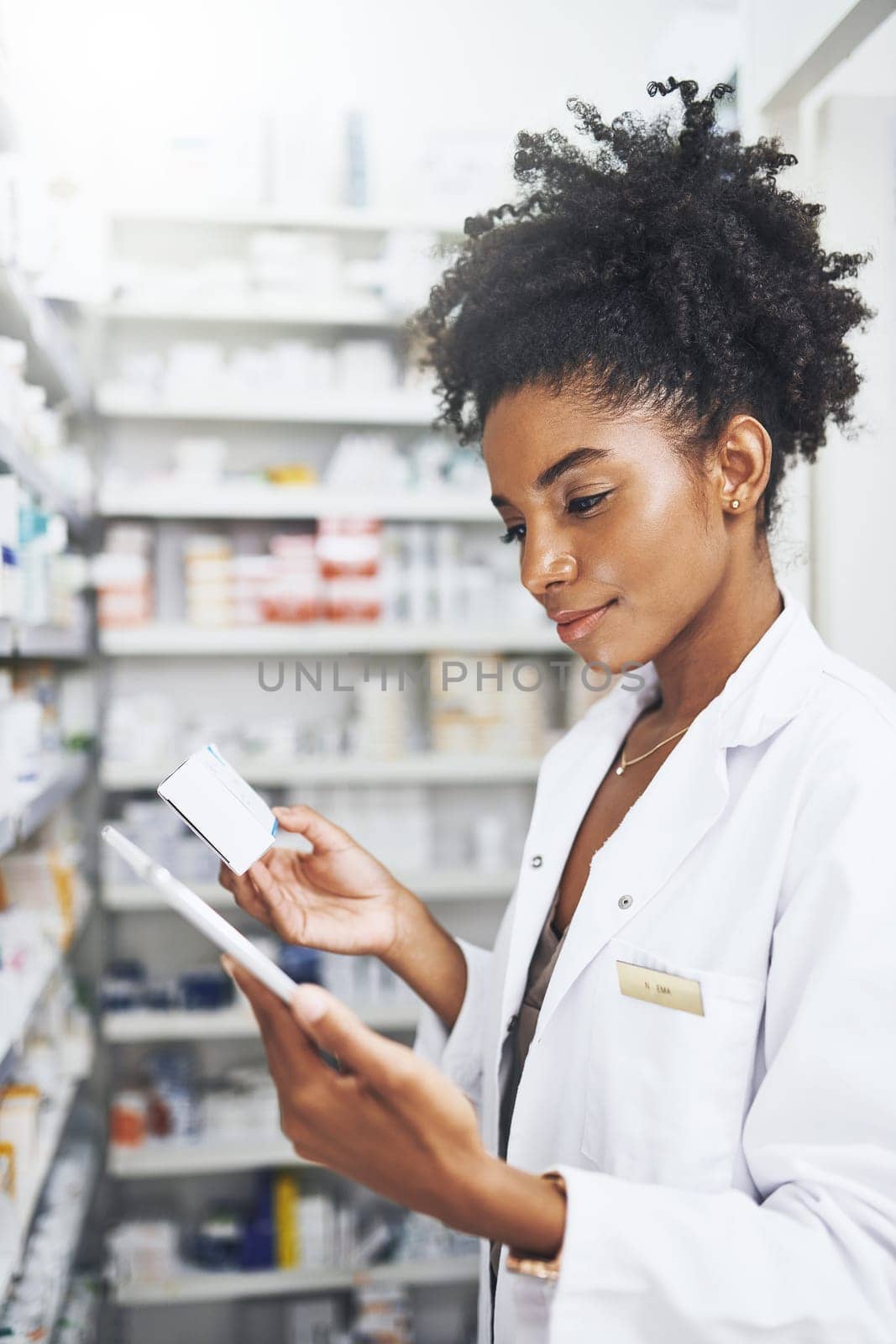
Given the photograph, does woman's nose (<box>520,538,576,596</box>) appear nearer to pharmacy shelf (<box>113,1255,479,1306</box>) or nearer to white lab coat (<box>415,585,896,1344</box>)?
white lab coat (<box>415,585,896,1344</box>)

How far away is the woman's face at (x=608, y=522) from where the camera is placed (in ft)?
3.48

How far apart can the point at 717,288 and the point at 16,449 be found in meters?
1.15

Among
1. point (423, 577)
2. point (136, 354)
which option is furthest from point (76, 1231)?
point (136, 354)

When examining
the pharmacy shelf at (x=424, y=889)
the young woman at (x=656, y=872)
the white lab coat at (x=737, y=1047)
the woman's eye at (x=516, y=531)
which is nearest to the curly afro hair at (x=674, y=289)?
the young woman at (x=656, y=872)

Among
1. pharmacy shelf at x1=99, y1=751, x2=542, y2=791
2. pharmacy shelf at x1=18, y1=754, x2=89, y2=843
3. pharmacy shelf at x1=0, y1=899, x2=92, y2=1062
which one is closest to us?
pharmacy shelf at x1=0, y1=899, x2=92, y2=1062

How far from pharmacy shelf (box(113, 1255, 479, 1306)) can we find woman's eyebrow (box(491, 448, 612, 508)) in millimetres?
2633

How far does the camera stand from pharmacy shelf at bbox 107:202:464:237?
293 cm

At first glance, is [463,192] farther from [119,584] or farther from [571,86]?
[119,584]

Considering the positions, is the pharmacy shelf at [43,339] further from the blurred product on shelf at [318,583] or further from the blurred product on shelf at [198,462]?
the blurred product on shelf at [318,583]

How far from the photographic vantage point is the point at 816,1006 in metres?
0.80

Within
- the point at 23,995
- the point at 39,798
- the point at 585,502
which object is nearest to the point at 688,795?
the point at 585,502

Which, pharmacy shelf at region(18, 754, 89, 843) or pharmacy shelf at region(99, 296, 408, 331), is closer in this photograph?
pharmacy shelf at region(18, 754, 89, 843)

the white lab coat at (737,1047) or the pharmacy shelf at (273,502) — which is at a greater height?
the pharmacy shelf at (273,502)

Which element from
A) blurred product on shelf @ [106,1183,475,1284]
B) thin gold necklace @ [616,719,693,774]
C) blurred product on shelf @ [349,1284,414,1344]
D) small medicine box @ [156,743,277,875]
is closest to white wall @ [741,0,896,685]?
thin gold necklace @ [616,719,693,774]
